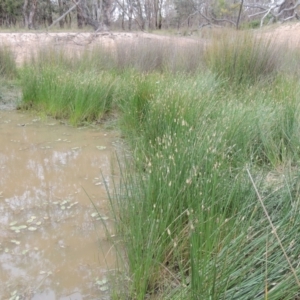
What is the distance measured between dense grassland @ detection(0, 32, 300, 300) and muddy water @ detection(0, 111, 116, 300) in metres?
0.19

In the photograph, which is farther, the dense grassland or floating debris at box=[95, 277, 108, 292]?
floating debris at box=[95, 277, 108, 292]

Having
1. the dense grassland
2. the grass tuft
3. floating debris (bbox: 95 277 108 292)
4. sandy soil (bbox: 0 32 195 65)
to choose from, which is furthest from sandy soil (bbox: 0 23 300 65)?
floating debris (bbox: 95 277 108 292)

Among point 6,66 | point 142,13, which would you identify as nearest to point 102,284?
point 6,66

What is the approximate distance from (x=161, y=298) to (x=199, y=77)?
3737mm

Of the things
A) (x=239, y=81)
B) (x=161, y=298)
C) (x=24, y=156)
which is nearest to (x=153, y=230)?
(x=161, y=298)

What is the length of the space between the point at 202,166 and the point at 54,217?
3.80 feet

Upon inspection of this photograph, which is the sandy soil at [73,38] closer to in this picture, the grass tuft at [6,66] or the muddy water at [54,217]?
the grass tuft at [6,66]

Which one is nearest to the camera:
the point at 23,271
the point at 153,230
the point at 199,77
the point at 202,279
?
the point at 202,279

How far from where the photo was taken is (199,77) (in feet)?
16.4

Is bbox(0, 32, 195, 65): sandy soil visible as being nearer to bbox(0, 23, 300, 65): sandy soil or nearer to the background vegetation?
bbox(0, 23, 300, 65): sandy soil

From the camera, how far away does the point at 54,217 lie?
8.84 ft

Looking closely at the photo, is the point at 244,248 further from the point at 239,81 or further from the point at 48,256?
the point at 239,81

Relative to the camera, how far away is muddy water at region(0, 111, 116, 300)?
2.04 meters

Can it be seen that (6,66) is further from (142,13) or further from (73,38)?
(142,13)
